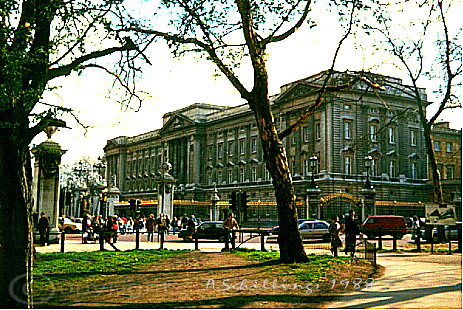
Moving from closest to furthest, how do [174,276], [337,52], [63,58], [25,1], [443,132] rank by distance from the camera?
[25,1], [174,276], [63,58], [337,52], [443,132]

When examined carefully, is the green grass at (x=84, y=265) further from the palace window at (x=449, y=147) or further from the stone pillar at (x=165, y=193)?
the palace window at (x=449, y=147)

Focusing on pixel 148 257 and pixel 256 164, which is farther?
pixel 256 164

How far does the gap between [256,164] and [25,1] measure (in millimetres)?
73576

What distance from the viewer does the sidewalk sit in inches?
378

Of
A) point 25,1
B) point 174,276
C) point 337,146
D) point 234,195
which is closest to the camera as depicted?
point 25,1

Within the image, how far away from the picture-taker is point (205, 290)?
10969 mm

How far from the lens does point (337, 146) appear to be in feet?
222

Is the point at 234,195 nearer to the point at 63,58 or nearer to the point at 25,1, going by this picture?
the point at 63,58

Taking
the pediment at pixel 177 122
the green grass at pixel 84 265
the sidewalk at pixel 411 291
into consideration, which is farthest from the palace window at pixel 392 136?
the green grass at pixel 84 265

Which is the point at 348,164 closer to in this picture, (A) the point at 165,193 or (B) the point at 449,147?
(B) the point at 449,147

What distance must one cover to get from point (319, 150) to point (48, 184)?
48.0 metres

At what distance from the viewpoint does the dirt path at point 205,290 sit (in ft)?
31.8

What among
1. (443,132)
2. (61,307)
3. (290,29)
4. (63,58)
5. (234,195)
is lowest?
(61,307)

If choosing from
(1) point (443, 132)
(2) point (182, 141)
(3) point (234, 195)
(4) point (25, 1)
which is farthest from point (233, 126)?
(4) point (25, 1)
